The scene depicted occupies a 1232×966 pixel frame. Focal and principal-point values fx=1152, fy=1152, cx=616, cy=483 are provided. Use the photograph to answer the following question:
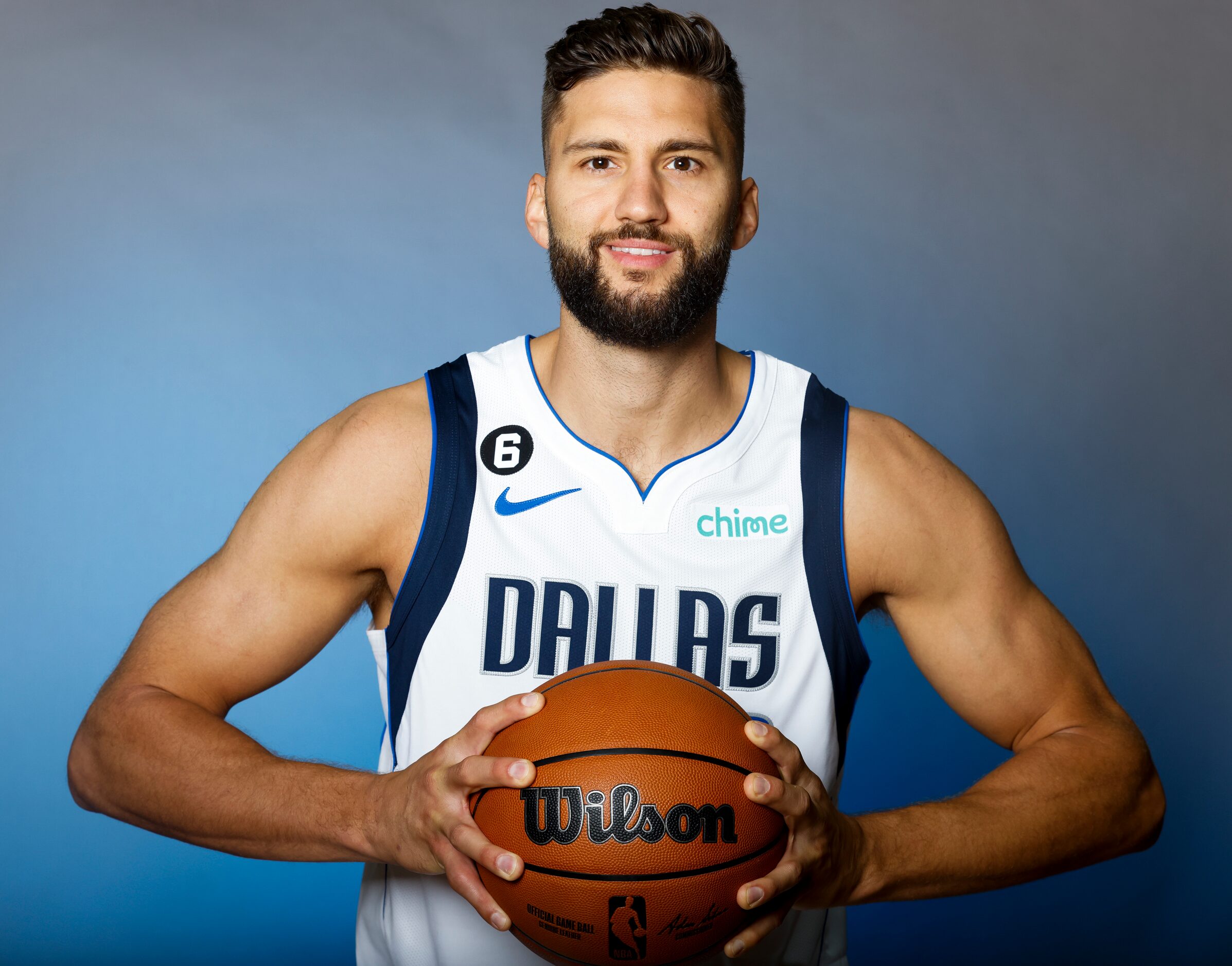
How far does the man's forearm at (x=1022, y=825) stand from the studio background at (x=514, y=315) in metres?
1.83

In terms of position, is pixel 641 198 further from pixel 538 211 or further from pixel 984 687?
pixel 984 687

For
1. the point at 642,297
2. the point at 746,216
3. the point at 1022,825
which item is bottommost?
the point at 1022,825

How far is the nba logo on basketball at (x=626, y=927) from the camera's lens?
59.7 inches

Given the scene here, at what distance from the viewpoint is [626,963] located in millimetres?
1568

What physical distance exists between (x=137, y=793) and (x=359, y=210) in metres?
2.45

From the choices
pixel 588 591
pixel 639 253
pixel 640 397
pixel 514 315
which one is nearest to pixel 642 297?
pixel 639 253

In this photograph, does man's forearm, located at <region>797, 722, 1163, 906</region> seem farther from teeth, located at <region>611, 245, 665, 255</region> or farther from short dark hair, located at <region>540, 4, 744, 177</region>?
short dark hair, located at <region>540, 4, 744, 177</region>

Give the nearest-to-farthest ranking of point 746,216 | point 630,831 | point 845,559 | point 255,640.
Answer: point 630,831 < point 255,640 < point 845,559 < point 746,216

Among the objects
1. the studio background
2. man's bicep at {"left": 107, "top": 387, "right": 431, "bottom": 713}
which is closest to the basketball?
man's bicep at {"left": 107, "top": 387, "right": 431, "bottom": 713}

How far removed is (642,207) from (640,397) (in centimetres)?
37

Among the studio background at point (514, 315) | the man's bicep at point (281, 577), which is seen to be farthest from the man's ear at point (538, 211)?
the studio background at point (514, 315)

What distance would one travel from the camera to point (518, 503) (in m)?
2.24

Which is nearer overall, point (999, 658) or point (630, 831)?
point (630, 831)

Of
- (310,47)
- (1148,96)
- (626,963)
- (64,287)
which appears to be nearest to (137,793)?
(626,963)
